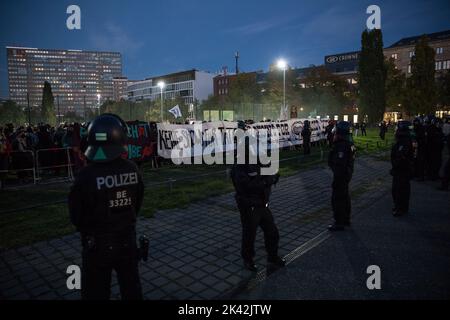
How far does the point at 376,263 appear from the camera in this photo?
4.81 meters

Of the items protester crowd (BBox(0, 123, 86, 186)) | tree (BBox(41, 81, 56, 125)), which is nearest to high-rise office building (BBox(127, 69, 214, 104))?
tree (BBox(41, 81, 56, 125))

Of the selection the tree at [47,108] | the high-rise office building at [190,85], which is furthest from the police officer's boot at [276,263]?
the high-rise office building at [190,85]

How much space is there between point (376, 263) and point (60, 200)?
7.13m

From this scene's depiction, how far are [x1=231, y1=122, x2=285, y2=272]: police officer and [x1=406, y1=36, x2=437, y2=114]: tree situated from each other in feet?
184

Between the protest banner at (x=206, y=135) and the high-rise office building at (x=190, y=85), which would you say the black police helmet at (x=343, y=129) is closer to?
the protest banner at (x=206, y=135)

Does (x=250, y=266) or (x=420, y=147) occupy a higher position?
(x=420, y=147)

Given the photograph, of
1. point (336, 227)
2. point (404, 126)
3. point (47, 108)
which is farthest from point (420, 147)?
point (47, 108)

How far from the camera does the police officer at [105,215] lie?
2.76 m

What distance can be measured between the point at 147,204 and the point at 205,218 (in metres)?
1.99

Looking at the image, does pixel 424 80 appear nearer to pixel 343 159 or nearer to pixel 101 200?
pixel 343 159

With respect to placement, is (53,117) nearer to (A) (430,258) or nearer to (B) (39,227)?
(B) (39,227)

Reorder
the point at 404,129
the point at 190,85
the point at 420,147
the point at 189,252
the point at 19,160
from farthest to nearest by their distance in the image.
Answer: the point at 190,85 → the point at 19,160 → the point at 420,147 → the point at 404,129 → the point at 189,252

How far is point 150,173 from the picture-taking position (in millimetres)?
13453
